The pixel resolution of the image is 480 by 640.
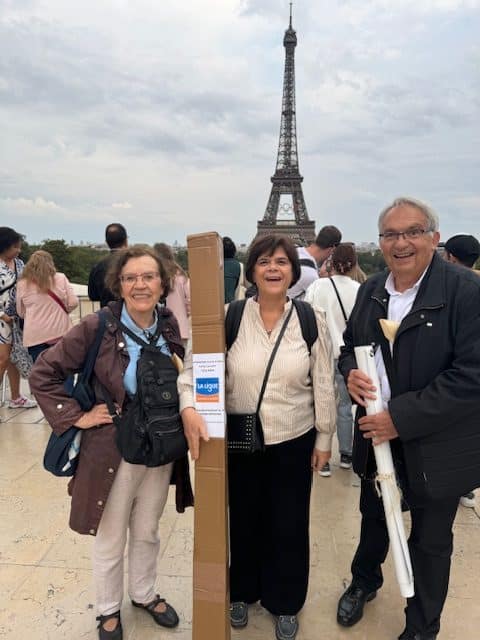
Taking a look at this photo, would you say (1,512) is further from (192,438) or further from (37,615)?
(192,438)

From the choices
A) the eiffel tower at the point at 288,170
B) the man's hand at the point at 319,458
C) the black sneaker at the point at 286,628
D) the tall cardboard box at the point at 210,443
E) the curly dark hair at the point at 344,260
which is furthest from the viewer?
the eiffel tower at the point at 288,170

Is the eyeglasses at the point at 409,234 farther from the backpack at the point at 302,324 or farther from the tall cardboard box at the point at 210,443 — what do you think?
the tall cardboard box at the point at 210,443

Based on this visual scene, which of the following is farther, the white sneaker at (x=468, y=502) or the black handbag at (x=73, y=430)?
the white sneaker at (x=468, y=502)

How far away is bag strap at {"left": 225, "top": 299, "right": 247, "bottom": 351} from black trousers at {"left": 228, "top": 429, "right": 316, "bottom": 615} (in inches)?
20.3

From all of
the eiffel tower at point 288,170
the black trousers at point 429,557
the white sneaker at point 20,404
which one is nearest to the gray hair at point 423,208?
the black trousers at point 429,557

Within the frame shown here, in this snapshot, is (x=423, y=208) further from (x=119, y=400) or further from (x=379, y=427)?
(x=119, y=400)

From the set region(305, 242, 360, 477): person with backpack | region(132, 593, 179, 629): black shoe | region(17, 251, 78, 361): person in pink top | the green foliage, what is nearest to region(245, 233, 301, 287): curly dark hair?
region(305, 242, 360, 477): person with backpack

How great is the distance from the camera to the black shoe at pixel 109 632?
81.3 inches

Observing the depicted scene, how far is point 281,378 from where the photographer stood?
1.87m

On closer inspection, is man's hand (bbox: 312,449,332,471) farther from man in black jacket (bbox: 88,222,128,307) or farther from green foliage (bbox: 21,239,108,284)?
green foliage (bbox: 21,239,108,284)

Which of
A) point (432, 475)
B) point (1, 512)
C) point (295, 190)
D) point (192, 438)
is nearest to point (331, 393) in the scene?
point (432, 475)

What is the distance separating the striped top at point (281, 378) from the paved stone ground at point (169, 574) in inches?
42.8

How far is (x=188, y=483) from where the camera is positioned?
2221mm

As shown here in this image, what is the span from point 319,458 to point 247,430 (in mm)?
386
